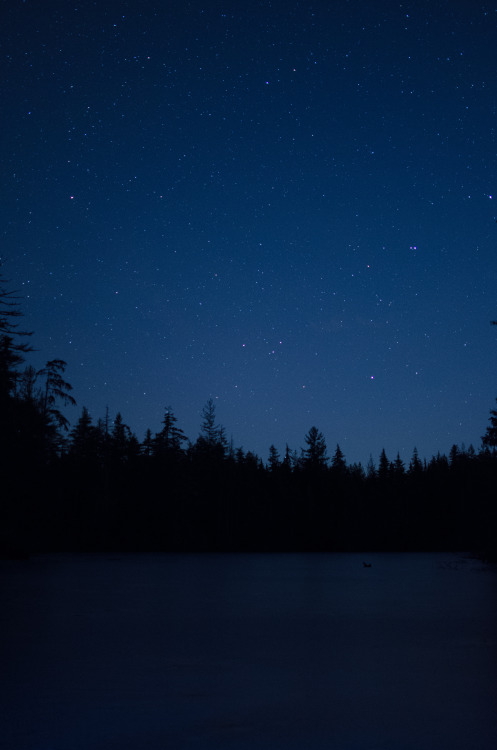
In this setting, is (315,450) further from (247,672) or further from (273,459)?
(247,672)

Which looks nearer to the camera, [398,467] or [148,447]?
[148,447]

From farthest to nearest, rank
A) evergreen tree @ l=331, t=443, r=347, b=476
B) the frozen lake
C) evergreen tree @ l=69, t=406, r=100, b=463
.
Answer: evergreen tree @ l=331, t=443, r=347, b=476, evergreen tree @ l=69, t=406, r=100, b=463, the frozen lake

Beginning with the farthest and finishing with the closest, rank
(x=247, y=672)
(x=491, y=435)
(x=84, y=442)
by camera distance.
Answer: (x=84, y=442)
(x=491, y=435)
(x=247, y=672)

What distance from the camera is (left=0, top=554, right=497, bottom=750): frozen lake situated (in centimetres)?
545

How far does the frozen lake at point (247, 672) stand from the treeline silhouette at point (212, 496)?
21433 mm

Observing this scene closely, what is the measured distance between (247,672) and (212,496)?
5629 centimetres

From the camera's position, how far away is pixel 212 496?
63594 millimetres

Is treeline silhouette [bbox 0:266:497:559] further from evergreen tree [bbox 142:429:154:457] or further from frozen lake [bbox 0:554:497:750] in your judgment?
frozen lake [bbox 0:554:497:750]

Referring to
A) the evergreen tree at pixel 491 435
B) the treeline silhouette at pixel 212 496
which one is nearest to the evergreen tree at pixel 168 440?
the treeline silhouette at pixel 212 496

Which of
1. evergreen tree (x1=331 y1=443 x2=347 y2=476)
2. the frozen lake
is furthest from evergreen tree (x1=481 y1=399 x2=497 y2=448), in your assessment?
evergreen tree (x1=331 y1=443 x2=347 y2=476)

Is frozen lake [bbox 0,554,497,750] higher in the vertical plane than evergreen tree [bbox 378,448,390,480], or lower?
lower

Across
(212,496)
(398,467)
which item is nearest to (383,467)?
(398,467)

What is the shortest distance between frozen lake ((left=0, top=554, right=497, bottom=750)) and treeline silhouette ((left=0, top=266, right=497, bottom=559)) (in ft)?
70.3

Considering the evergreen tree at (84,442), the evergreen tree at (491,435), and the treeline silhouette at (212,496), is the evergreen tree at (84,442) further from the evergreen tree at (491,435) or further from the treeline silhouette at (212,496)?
the evergreen tree at (491,435)
